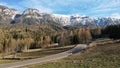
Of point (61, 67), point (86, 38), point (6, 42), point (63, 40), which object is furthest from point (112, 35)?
point (61, 67)

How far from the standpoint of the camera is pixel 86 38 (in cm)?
17838

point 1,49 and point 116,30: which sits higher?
point 116,30

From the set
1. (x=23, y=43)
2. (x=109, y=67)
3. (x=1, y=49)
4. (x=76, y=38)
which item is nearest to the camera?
(x=109, y=67)

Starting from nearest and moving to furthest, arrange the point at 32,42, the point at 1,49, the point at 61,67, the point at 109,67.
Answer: the point at 109,67 < the point at 61,67 < the point at 1,49 < the point at 32,42

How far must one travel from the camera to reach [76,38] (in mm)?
176000

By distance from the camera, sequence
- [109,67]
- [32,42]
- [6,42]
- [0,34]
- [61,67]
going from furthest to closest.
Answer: [32,42] < [6,42] < [0,34] < [61,67] < [109,67]

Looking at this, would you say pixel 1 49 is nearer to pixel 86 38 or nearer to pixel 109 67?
pixel 86 38

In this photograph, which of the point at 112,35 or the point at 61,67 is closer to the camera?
the point at 61,67

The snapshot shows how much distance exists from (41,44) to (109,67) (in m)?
162

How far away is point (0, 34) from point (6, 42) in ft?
68.4

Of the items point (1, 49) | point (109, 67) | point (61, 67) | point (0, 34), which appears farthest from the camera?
point (1, 49)

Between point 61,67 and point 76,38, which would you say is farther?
point 76,38

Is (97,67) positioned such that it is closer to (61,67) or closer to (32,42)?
(61,67)

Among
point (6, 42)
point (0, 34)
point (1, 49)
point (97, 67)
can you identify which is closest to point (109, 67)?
point (97, 67)
